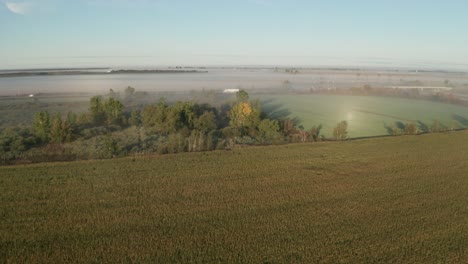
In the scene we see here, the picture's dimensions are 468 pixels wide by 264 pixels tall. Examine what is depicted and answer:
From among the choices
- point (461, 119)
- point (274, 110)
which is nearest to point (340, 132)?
point (274, 110)

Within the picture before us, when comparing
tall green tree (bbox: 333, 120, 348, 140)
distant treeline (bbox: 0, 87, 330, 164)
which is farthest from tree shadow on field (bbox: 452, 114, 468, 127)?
distant treeline (bbox: 0, 87, 330, 164)

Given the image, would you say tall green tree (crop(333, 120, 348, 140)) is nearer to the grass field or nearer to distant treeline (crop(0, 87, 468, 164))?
distant treeline (crop(0, 87, 468, 164))

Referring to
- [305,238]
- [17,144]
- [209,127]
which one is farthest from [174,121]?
[305,238]

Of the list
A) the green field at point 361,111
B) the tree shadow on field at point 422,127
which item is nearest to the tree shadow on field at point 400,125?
the green field at point 361,111

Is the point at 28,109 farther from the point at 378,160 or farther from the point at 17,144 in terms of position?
the point at 378,160

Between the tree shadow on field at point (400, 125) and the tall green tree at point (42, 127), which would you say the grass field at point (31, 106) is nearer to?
the tall green tree at point (42, 127)

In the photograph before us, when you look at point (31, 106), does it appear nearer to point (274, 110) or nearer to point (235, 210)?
point (274, 110)
